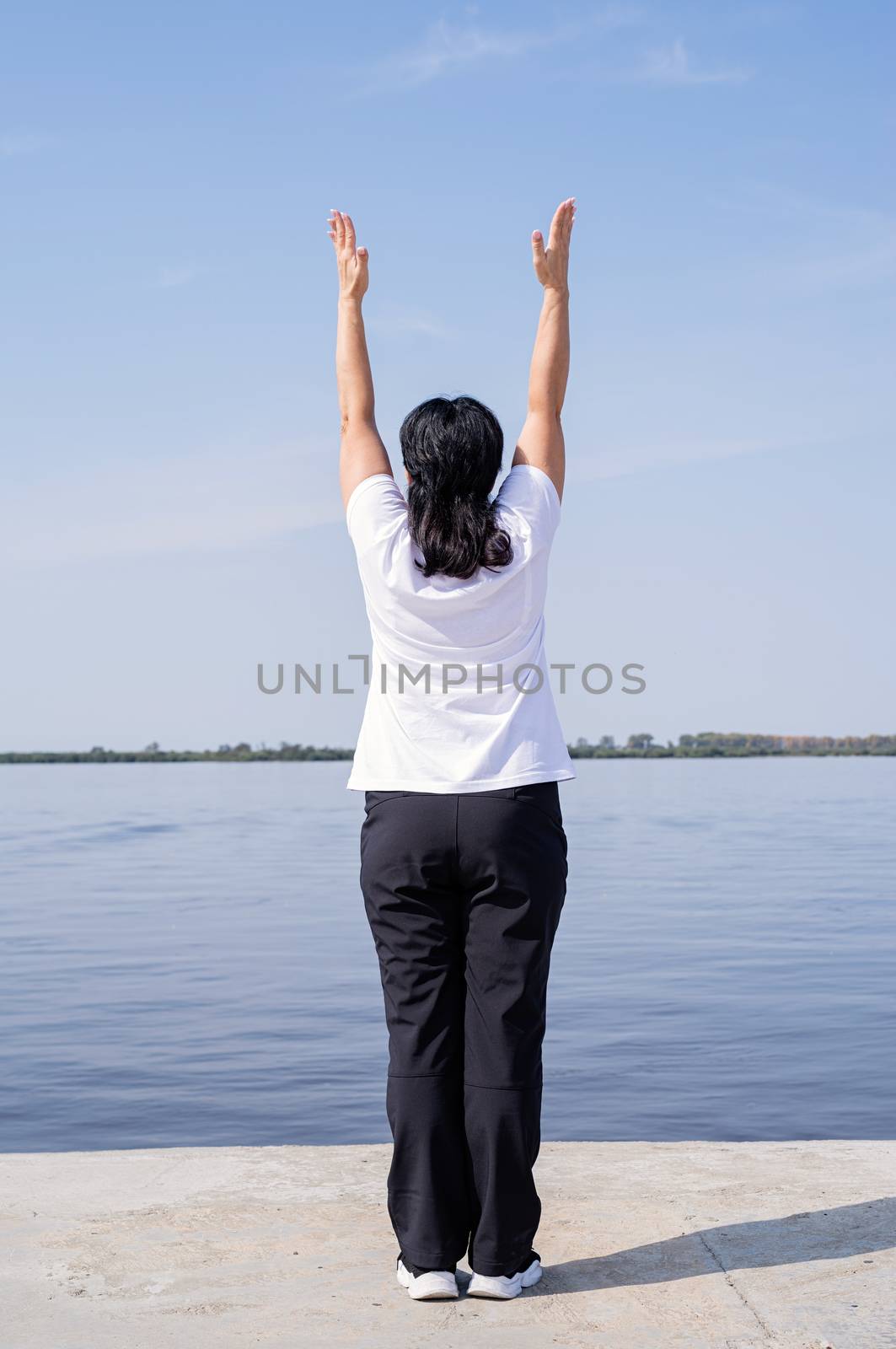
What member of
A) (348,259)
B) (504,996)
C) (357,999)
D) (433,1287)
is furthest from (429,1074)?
(357,999)

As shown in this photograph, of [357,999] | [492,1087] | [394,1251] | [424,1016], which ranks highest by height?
[424,1016]

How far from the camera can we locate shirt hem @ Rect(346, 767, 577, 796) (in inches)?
→ 118

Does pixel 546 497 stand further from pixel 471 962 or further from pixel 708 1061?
pixel 708 1061

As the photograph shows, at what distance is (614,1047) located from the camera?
8.90 metres

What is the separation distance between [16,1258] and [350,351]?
235 cm

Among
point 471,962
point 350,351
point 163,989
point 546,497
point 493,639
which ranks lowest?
point 163,989

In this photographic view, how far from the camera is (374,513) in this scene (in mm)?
3133

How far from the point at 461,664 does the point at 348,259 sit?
1181 millimetres

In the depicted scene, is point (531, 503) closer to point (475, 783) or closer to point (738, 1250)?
point (475, 783)

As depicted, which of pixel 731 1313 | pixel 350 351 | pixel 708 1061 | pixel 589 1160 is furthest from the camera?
pixel 708 1061

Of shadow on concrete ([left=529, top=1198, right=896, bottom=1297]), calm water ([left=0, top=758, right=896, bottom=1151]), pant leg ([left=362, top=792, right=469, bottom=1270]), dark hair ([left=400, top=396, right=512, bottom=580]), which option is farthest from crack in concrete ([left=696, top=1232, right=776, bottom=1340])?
calm water ([left=0, top=758, right=896, bottom=1151])

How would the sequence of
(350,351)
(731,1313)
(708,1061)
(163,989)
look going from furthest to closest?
(163,989), (708,1061), (350,351), (731,1313)

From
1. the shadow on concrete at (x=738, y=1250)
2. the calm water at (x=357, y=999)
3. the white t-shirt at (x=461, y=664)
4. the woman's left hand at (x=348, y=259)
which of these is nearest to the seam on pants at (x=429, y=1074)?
the shadow on concrete at (x=738, y=1250)

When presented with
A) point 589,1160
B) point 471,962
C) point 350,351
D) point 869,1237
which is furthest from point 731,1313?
point 350,351
